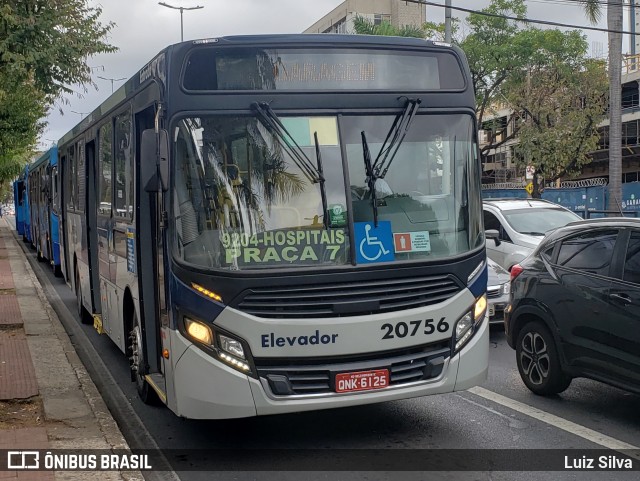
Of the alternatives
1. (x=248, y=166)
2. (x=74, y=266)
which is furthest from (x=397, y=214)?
(x=74, y=266)

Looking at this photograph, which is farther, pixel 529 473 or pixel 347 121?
pixel 347 121

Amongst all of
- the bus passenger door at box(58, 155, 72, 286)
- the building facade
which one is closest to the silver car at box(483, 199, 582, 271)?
the bus passenger door at box(58, 155, 72, 286)

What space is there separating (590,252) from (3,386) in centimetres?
594

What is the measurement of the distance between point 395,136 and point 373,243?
2.82 ft

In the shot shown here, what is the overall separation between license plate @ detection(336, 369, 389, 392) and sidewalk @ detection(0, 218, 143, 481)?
5.19 ft

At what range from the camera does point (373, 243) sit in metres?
5.99

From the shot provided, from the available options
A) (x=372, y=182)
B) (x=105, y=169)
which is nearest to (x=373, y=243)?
(x=372, y=182)

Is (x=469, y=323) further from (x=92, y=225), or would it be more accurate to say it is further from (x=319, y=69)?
(x=92, y=225)

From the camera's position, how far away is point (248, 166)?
5.91 meters

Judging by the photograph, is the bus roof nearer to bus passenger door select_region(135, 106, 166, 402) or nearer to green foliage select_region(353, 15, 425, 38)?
Answer: bus passenger door select_region(135, 106, 166, 402)

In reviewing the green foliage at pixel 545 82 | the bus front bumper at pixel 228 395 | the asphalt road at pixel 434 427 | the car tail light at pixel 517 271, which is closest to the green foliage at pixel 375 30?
the green foliage at pixel 545 82

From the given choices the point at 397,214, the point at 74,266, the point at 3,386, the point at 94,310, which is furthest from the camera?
the point at 74,266

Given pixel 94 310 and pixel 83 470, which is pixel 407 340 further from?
pixel 94 310

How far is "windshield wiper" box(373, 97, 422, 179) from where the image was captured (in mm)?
6103
